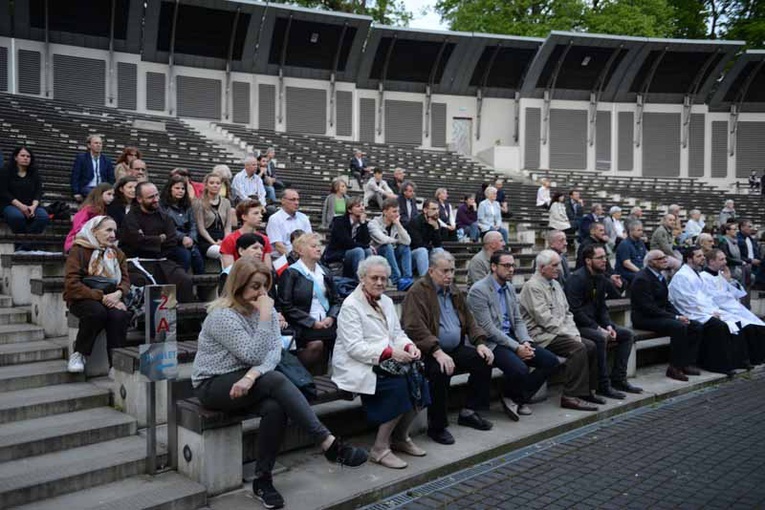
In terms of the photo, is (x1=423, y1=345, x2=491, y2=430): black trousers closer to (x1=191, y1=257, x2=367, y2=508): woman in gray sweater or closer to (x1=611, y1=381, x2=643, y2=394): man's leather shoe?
(x1=191, y1=257, x2=367, y2=508): woman in gray sweater

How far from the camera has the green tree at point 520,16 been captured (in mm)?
36312

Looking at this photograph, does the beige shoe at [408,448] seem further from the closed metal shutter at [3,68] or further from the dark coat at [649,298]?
the closed metal shutter at [3,68]

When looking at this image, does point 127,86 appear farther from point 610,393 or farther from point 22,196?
point 610,393

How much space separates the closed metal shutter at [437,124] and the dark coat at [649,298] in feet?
77.2

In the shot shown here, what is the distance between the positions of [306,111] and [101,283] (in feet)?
81.3

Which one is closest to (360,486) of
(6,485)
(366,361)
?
(366,361)

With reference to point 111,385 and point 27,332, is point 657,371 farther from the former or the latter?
point 27,332

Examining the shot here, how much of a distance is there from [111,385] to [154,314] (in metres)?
1.41

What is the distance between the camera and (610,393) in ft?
23.9

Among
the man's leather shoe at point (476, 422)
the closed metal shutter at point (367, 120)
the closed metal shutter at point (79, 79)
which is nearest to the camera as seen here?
the man's leather shoe at point (476, 422)

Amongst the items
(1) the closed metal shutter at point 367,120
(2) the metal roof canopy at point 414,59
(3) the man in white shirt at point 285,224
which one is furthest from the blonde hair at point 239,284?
(1) the closed metal shutter at point 367,120

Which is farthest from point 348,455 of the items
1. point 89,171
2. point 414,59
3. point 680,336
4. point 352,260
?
point 414,59

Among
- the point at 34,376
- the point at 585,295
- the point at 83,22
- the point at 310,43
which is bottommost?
the point at 34,376

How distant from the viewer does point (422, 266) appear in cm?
978
